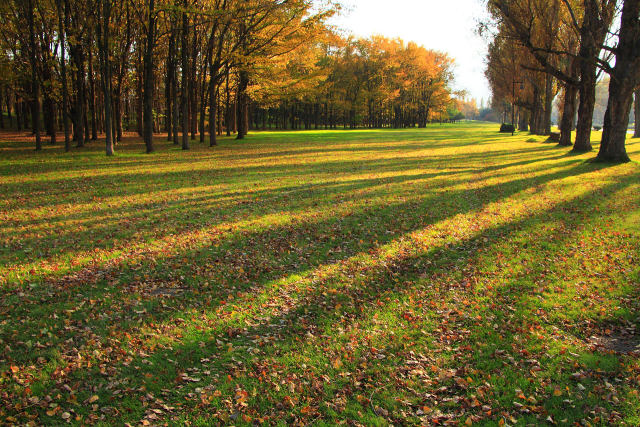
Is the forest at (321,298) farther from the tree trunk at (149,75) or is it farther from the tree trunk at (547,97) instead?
the tree trunk at (547,97)

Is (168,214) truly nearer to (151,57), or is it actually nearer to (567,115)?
(151,57)

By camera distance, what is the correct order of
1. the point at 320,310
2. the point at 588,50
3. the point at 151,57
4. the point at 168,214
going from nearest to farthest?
the point at 320,310 < the point at 168,214 < the point at 588,50 < the point at 151,57

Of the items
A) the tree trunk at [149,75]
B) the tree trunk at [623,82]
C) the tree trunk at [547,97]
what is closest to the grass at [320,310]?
the tree trunk at [623,82]

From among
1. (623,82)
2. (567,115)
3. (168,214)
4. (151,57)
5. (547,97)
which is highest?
(547,97)

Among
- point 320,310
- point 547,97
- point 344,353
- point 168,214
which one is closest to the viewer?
point 344,353

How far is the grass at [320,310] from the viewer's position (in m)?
4.20

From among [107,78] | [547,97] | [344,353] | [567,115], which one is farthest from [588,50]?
[107,78]

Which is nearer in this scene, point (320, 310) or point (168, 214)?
point (320, 310)

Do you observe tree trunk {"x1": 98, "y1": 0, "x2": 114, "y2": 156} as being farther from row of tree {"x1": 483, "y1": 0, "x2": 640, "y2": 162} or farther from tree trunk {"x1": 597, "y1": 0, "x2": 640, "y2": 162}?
tree trunk {"x1": 597, "y1": 0, "x2": 640, "y2": 162}

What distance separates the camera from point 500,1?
20.3 metres

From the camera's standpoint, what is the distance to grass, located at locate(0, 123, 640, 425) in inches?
165

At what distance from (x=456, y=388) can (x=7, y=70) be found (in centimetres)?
3306

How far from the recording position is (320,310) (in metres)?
6.11

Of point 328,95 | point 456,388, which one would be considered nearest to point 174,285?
point 456,388
